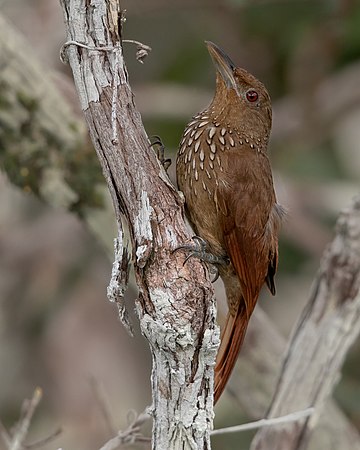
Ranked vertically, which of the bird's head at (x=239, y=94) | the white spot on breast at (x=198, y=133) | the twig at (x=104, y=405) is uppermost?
the bird's head at (x=239, y=94)

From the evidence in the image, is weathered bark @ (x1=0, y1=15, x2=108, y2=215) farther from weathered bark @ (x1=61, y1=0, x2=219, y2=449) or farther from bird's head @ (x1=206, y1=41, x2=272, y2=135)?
weathered bark @ (x1=61, y1=0, x2=219, y2=449)

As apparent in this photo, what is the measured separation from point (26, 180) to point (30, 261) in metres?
2.31

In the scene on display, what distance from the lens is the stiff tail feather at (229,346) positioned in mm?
2977

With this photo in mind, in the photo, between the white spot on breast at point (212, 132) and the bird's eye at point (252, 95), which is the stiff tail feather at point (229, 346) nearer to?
the white spot on breast at point (212, 132)

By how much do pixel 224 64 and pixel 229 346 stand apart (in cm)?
84

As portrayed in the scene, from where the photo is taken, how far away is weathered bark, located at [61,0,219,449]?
7.55 ft

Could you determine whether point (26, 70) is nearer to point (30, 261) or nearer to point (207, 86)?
point (30, 261)

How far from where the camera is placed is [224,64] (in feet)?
10.3

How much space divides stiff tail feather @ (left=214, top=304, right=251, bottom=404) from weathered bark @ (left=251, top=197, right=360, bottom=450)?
0.39m

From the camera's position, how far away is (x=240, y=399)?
3.95m

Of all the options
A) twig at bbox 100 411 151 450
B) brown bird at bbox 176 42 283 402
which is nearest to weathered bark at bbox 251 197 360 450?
brown bird at bbox 176 42 283 402

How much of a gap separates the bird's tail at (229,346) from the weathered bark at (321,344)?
0.39 metres

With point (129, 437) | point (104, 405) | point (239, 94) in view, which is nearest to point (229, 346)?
point (104, 405)

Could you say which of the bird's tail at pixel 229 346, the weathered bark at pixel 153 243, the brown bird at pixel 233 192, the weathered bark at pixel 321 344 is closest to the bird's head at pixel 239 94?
the brown bird at pixel 233 192
